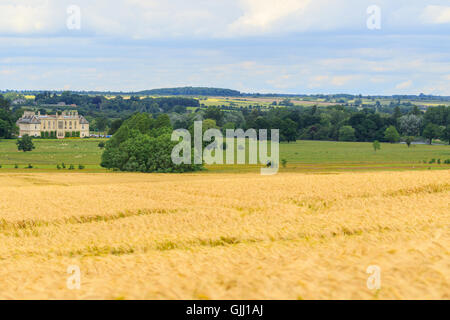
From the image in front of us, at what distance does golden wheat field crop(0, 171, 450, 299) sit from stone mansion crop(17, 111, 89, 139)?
6120 inches

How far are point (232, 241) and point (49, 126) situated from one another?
184882 mm

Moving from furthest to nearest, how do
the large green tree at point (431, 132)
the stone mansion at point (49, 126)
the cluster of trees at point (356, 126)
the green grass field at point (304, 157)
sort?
1. the stone mansion at point (49, 126)
2. the cluster of trees at point (356, 126)
3. the large green tree at point (431, 132)
4. the green grass field at point (304, 157)

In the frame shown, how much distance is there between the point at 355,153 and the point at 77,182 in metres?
82.6

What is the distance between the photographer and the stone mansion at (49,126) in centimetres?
18638

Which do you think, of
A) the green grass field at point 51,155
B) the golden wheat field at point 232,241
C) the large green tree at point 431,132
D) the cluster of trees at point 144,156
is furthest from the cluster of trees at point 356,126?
the golden wheat field at point 232,241

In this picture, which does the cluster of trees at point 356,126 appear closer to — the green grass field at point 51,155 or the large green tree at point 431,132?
the large green tree at point 431,132

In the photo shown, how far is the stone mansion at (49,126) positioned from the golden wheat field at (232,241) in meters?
155

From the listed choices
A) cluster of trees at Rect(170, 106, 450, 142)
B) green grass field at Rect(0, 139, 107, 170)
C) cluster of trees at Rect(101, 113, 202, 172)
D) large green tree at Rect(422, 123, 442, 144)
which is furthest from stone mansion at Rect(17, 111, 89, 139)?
large green tree at Rect(422, 123, 442, 144)

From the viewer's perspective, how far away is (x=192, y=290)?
39.9 feet

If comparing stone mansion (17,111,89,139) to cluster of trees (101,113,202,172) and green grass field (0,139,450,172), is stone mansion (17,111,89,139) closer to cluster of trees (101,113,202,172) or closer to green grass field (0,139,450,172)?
green grass field (0,139,450,172)

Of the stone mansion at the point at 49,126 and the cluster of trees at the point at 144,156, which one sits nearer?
the cluster of trees at the point at 144,156

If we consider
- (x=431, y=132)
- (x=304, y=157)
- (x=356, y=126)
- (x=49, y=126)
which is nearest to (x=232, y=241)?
(x=304, y=157)
